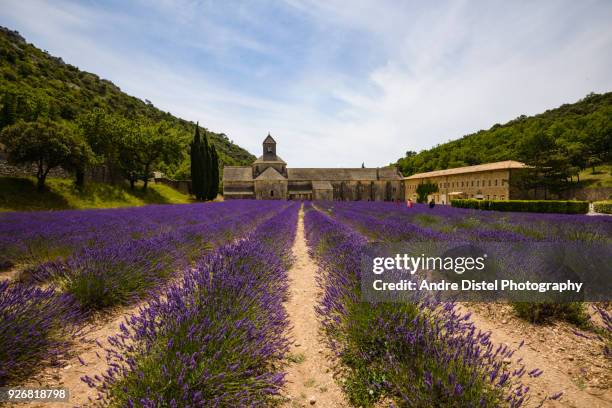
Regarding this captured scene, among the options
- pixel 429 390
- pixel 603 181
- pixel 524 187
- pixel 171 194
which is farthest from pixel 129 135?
pixel 603 181

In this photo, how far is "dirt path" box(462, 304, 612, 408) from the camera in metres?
1.85

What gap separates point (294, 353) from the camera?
2.43 meters

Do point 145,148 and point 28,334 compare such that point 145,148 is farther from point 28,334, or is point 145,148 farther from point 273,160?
point 28,334

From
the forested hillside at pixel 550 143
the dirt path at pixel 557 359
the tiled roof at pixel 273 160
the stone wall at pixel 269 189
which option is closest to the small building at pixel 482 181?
the forested hillside at pixel 550 143

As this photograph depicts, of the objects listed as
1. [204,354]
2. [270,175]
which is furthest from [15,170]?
[270,175]

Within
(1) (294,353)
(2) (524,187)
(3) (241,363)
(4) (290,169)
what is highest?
(4) (290,169)

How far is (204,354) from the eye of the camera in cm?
165

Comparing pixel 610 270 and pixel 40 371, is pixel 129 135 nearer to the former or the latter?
pixel 40 371

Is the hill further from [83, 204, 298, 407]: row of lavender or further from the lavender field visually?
[83, 204, 298, 407]: row of lavender

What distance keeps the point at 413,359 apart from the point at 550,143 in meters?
49.3

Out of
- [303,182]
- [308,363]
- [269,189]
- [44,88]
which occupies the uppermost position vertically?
[44,88]

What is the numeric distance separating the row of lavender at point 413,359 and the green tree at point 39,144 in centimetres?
2099

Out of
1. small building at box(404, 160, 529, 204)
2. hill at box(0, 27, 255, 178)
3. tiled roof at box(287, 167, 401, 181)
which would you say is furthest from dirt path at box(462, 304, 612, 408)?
tiled roof at box(287, 167, 401, 181)

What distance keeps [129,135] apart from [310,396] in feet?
91.6
